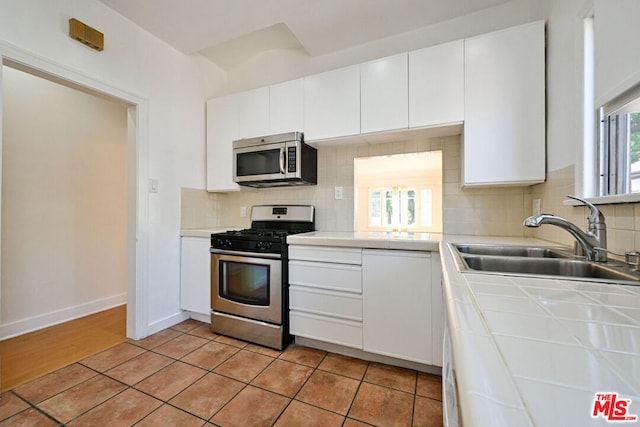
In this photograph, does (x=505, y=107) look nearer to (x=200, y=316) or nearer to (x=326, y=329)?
(x=326, y=329)

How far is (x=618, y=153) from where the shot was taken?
45.4 inches

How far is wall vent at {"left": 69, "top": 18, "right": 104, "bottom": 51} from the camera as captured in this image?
5.74ft

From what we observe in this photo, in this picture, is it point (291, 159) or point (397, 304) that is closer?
point (397, 304)

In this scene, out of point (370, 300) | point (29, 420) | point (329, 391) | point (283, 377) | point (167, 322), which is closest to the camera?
point (29, 420)

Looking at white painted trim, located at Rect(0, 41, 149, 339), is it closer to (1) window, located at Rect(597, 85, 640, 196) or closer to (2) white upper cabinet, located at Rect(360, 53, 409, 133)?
(2) white upper cabinet, located at Rect(360, 53, 409, 133)

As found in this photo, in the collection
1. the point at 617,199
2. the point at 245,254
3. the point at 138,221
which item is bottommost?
the point at 245,254

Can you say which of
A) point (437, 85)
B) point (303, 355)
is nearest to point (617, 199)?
point (437, 85)

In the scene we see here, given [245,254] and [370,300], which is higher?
[245,254]

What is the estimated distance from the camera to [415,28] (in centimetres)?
219

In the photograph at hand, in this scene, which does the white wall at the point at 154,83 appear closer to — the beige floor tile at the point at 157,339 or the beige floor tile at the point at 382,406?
the beige floor tile at the point at 157,339

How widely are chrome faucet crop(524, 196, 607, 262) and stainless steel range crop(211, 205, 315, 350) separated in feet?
4.95

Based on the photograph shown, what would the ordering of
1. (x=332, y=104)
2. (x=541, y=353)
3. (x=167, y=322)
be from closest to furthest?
(x=541, y=353) < (x=332, y=104) < (x=167, y=322)

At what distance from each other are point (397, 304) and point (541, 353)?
56.3 inches

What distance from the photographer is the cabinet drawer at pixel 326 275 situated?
1816mm
